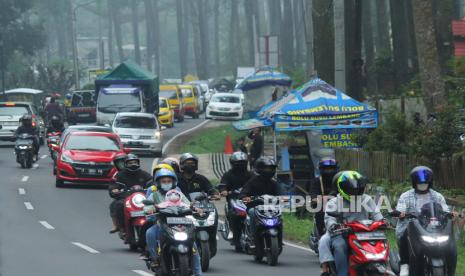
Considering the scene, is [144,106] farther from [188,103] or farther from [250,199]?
[250,199]

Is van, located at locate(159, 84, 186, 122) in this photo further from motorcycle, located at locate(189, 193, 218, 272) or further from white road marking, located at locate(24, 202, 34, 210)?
motorcycle, located at locate(189, 193, 218, 272)

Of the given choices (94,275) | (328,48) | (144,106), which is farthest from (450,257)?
(144,106)

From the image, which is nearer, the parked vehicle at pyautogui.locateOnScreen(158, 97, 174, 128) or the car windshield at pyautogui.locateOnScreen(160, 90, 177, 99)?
the parked vehicle at pyautogui.locateOnScreen(158, 97, 174, 128)

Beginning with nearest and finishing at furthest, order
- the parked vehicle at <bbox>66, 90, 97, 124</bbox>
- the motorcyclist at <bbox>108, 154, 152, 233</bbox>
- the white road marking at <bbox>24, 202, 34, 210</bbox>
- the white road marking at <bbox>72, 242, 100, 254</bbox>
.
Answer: the motorcyclist at <bbox>108, 154, 152, 233</bbox>
the white road marking at <bbox>72, 242, 100, 254</bbox>
the white road marking at <bbox>24, 202, 34, 210</bbox>
the parked vehicle at <bbox>66, 90, 97, 124</bbox>

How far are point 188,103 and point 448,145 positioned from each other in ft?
192

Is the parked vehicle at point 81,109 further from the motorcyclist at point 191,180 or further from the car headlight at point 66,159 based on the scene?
the motorcyclist at point 191,180

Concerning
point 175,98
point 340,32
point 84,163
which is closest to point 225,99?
point 175,98

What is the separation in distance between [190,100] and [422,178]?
6854 centimetres

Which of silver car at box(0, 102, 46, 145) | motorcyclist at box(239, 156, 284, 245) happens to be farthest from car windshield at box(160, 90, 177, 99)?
motorcyclist at box(239, 156, 284, 245)

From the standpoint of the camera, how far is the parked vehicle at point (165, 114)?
220 feet

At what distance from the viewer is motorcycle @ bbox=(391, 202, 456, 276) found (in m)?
13.4

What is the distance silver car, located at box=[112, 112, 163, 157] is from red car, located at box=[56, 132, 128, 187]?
981cm

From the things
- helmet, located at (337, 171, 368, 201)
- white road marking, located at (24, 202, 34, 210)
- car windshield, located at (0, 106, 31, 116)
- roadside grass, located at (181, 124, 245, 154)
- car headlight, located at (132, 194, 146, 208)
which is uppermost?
helmet, located at (337, 171, 368, 201)

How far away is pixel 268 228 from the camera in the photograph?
18.8 metres
